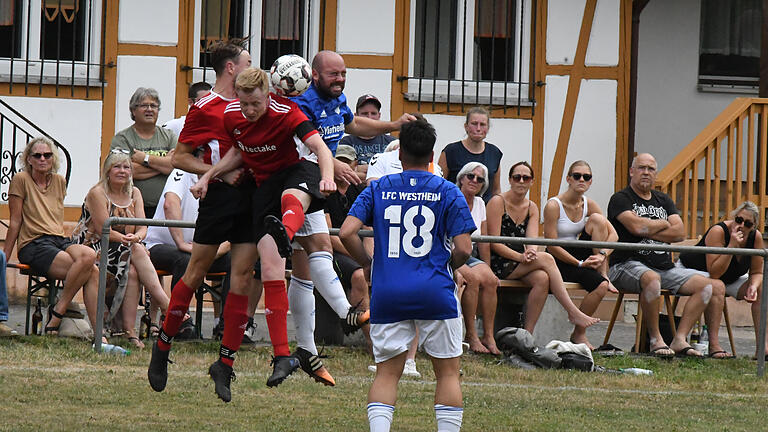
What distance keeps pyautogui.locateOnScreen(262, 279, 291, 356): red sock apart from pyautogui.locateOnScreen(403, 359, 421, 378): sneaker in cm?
241

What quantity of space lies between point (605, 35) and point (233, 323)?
9.17 metres

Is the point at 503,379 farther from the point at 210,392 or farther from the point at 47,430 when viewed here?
the point at 47,430

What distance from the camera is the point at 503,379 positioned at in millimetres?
10711

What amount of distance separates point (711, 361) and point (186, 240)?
15.8 feet

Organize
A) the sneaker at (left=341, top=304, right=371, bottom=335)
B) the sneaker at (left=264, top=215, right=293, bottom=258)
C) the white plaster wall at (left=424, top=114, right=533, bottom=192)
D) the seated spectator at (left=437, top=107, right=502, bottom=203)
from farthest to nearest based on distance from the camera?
the white plaster wall at (left=424, top=114, right=533, bottom=192)
the seated spectator at (left=437, top=107, right=502, bottom=203)
the sneaker at (left=341, top=304, right=371, bottom=335)
the sneaker at (left=264, top=215, right=293, bottom=258)

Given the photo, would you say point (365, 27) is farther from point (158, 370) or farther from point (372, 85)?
point (158, 370)

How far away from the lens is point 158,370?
28.6 feet

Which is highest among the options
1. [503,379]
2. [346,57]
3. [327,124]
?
[346,57]

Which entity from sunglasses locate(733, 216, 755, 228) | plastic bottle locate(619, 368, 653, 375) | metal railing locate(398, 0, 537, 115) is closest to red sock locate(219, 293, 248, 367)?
plastic bottle locate(619, 368, 653, 375)

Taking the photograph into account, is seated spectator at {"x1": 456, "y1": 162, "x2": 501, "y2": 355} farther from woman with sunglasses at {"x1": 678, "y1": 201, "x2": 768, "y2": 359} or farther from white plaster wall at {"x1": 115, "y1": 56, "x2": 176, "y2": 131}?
white plaster wall at {"x1": 115, "y1": 56, "x2": 176, "y2": 131}

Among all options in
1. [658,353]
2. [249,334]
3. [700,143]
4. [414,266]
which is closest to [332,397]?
[414,266]

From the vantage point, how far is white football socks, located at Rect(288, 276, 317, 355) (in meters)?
8.87

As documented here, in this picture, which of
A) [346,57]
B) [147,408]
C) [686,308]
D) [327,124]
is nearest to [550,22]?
[346,57]

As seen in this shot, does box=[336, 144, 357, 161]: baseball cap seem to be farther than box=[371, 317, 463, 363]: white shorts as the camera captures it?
Yes
